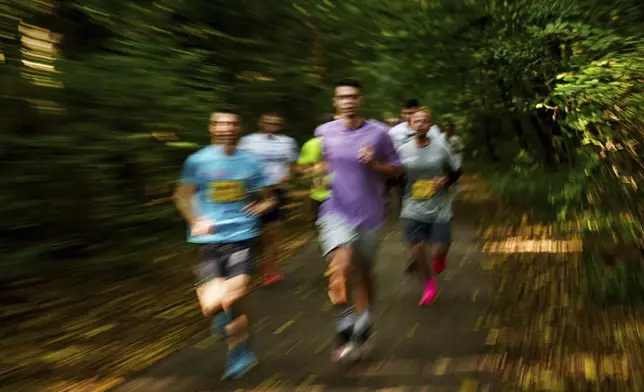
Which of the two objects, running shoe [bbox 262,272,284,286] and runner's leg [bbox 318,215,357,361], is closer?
runner's leg [bbox 318,215,357,361]

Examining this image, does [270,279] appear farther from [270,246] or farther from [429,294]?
[429,294]

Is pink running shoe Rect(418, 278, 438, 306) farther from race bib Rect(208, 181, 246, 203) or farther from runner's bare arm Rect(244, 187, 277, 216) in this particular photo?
race bib Rect(208, 181, 246, 203)

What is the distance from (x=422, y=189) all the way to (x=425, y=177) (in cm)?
12

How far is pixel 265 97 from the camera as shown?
13656 mm

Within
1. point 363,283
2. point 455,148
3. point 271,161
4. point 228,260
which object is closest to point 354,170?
point 363,283

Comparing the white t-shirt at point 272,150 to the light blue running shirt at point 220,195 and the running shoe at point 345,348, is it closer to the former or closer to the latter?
the light blue running shirt at point 220,195

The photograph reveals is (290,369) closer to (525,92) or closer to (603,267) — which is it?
(603,267)

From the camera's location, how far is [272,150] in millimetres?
8562

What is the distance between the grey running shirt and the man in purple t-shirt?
1.57 meters

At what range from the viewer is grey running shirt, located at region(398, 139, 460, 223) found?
6.90 metres

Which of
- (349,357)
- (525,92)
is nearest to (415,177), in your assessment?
(349,357)

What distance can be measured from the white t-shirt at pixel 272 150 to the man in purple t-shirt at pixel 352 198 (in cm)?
308

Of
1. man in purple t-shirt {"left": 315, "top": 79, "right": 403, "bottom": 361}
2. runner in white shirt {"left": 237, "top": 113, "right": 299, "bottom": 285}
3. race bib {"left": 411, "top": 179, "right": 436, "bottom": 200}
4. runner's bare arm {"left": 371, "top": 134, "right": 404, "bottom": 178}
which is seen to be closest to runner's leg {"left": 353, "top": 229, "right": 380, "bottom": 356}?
man in purple t-shirt {"left": 315, "top": 79, "right": 403, "bottom": 361}

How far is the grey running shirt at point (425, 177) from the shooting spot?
22.6 feet
